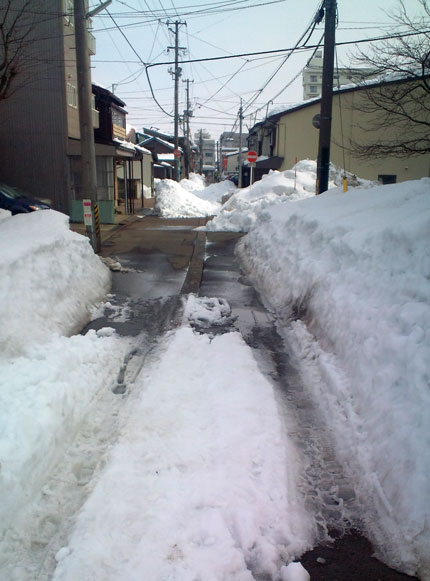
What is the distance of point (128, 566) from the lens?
8.89 feet

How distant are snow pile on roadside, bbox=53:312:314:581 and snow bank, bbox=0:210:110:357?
1.79 meters

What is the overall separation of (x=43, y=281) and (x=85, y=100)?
698cm

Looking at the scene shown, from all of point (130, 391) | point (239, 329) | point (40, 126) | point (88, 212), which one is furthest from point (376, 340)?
point (40, 126)

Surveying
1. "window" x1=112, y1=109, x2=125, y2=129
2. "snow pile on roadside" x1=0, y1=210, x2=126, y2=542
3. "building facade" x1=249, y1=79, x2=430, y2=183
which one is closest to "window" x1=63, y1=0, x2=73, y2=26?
"window" x1=112, y1=109, x2=125, y2=129

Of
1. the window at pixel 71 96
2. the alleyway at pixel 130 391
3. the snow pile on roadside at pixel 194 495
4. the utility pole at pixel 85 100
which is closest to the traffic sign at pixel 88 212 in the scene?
the utility pole at pixel 85 100

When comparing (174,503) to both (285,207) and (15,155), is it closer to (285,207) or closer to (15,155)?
(285,207)

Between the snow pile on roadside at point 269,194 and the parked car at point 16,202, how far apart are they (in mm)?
6654

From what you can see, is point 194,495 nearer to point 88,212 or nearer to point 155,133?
point 88,212

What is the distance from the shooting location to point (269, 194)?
2230 cm

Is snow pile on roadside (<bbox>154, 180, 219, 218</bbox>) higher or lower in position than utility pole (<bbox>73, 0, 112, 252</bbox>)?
lower

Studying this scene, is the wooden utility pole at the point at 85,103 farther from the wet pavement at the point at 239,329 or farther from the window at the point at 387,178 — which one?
the window at the point at 387,178

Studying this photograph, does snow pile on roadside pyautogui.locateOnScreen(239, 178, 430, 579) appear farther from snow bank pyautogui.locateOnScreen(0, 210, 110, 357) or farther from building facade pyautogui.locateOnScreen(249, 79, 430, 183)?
building facade pyautogui.locateOnScreen(249, 79, 430, 183)

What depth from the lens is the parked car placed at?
15.8 m

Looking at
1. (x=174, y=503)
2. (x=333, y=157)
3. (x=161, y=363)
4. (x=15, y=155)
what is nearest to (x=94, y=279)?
(x=161, y=363)
